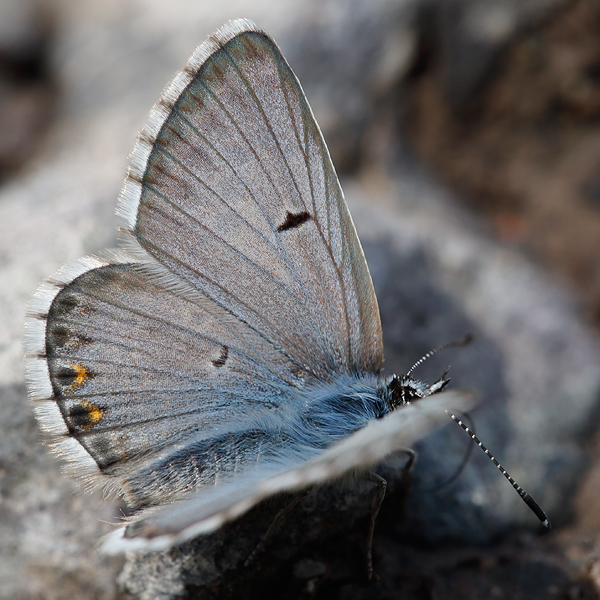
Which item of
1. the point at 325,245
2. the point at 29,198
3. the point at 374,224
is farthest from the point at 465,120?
the point at 29,198

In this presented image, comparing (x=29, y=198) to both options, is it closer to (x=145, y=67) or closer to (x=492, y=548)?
(x=145, y=67)

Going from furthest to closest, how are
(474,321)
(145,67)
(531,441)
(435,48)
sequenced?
(145,67) → (435,48) → (474,321) → (531,441)

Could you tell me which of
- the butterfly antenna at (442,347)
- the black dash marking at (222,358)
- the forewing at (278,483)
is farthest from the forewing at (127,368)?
the butterfly antenna at (442,347)

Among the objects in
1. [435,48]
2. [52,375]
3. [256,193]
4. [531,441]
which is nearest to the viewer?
[52,375]

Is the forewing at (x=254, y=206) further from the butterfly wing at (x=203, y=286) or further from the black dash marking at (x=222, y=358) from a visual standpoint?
the black dash marking at (x=222, y=358)

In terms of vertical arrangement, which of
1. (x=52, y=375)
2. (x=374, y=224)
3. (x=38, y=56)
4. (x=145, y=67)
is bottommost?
(x=374, y=224)

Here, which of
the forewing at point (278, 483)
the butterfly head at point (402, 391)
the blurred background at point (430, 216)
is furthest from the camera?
the blurred background at point (430, 216)

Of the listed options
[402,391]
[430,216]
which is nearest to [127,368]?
[402,391]

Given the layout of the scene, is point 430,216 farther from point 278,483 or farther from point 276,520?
point 278,483
